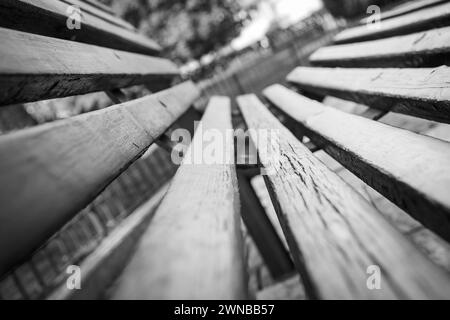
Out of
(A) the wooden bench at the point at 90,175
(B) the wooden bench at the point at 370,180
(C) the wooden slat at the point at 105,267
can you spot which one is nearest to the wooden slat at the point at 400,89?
(B) the wooden bench at the point at 370,180

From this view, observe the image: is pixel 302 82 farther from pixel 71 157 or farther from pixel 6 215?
pixel 6 215

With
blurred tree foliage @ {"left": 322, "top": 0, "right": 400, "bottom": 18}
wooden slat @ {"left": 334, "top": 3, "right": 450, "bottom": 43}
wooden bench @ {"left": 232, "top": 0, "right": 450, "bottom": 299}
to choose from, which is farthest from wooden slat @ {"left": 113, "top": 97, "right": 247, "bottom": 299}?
blurred tree foliage @ {"left": 322, "top": 0, "right": 400, "bottom": 18}

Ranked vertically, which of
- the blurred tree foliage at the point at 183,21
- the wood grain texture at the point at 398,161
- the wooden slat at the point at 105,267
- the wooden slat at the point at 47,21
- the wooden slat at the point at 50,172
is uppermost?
the blurred tree foliage at the point at 183,21

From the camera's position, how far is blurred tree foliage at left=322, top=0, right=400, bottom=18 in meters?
3.93

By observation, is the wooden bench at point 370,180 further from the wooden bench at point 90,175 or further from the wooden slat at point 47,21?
the wooden slat at point 47,21

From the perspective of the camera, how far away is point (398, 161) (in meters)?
0.61

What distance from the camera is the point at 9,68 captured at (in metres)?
0.54

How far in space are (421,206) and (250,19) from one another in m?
8.28

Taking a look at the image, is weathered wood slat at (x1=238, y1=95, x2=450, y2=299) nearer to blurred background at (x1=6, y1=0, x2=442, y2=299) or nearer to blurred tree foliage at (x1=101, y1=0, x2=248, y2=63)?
blurred background at (x1=6, y1=0, x2=442, y2=299)

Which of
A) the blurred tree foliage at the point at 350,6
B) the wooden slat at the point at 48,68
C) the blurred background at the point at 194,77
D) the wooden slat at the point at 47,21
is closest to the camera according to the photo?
the wooden slat at the point at 48,68

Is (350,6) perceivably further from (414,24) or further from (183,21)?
(183,21)

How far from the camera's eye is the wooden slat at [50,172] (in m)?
0.40

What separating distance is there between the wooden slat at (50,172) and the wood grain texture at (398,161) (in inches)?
21.8

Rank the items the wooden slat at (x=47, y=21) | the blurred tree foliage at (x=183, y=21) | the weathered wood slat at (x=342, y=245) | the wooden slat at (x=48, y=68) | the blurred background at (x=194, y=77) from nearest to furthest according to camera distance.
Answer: the weathered wood slat at (x=342, y=245), the wooden slat at (x=48, y=68), the wooden slat at (x=47, y=21), the blurred background at (x=194, y=77), the blurred tree foliage at (x=183, y=21)
